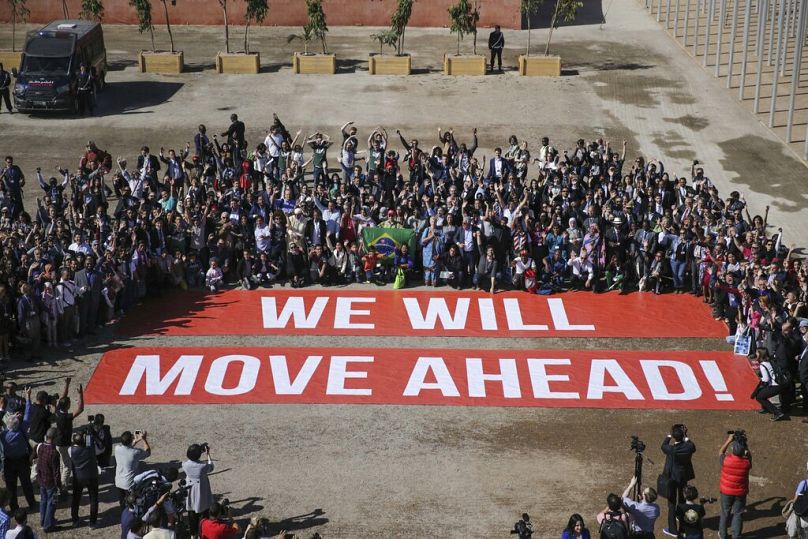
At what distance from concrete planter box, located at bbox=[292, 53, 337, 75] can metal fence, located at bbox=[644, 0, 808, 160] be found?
1323cm

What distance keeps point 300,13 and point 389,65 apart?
7.17 meters

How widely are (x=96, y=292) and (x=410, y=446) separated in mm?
7310

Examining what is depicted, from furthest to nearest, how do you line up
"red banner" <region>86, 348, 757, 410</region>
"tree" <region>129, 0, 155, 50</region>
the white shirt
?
"tree" <region>129, 0, 155, 50</region>
the white shirt
"red banner" <region>86, 348, 757, 410</region>

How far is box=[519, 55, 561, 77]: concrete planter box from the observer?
4059cm

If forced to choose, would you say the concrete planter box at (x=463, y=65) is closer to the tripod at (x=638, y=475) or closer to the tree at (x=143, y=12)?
the tree at (x=143, y=12)

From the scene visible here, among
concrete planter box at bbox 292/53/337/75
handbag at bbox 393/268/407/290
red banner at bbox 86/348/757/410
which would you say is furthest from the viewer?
concrete planter box at bbox 292/53/337/75

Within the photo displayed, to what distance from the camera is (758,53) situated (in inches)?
1464

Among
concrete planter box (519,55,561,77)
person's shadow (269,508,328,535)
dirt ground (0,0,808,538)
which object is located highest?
concrete planter box (519,55,561,77)

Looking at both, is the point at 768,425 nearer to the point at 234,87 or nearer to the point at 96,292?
the point at 96,292

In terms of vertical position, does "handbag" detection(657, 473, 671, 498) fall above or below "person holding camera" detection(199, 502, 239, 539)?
below

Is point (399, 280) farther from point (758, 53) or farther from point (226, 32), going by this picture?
point (226, 32)

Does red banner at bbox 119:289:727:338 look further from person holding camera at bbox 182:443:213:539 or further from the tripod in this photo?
person holding camera at bbox 182:443:213:539

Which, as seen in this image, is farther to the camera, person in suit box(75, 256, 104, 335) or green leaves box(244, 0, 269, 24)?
green leaves box(244, 0, 269, 24)

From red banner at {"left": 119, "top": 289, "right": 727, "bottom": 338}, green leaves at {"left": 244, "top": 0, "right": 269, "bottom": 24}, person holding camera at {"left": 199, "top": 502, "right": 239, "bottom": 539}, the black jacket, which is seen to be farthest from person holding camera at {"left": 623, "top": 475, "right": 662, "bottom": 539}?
green leaves at {"left": 244, "top": 0, "right": 269, "bottom": 24}
